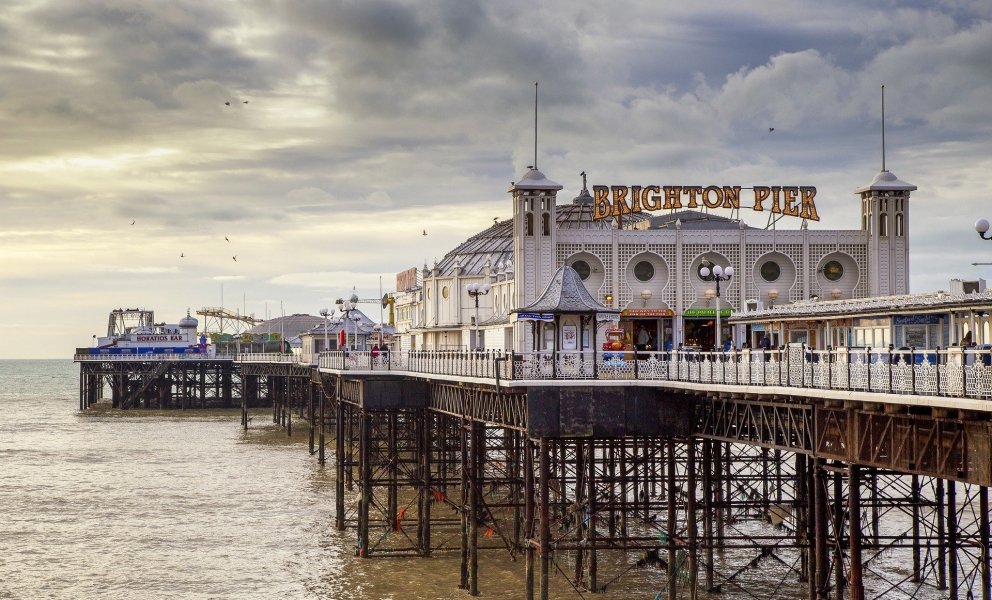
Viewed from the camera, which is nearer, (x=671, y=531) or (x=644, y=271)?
(x=671, y=531)

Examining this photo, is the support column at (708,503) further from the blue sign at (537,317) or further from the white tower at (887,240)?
the white tower at (887,240)

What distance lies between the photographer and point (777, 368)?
2717 centimetres

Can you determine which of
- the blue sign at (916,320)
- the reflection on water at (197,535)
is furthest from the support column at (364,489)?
the blue sign at (916,320)

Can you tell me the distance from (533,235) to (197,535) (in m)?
17.1

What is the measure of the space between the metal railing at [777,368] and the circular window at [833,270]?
56.6 feet

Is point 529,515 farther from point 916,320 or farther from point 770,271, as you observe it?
point 770,271

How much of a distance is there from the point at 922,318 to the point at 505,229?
64.3 m

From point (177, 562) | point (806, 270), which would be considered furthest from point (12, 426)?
point (806, 270)

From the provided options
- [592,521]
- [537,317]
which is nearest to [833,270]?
[537,317]

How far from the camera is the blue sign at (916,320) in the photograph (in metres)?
31.6

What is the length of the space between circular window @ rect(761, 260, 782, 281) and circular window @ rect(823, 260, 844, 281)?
6.72 feet

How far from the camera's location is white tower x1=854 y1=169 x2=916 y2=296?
51.5 m

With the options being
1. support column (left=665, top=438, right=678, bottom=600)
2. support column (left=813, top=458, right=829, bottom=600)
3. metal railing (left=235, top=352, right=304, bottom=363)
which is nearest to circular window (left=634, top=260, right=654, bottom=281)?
support column (left=665, top=438, right=678, bottom=600)

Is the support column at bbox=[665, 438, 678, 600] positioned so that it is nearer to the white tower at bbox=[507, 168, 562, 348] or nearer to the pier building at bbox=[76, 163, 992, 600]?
the pier building at bbox=[76, 163, 992, 600]
